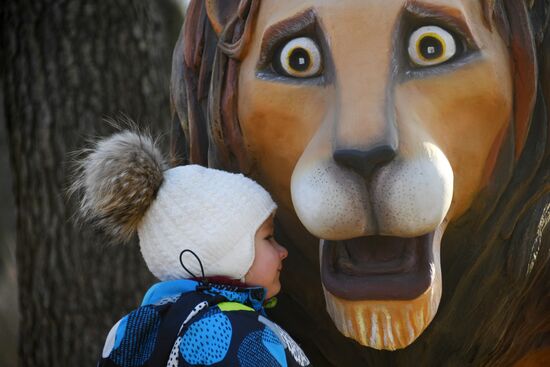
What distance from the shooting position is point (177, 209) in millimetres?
1704

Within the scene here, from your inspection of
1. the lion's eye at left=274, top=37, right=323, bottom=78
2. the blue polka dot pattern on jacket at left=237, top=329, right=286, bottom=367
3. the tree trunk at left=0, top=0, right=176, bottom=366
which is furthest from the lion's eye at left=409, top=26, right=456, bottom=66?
the tree trunk at left=0, top=0, right=176, bottom=366

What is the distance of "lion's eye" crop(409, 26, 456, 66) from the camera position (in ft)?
→ 5.24

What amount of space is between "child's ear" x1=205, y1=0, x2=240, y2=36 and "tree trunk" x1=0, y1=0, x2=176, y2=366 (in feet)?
5.90

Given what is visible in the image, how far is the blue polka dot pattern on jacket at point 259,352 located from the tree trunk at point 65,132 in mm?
2014

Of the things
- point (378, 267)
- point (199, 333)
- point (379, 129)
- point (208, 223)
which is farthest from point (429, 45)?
point (199, 333)

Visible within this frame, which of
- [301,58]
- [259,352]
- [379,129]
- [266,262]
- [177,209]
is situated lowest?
[259,352]

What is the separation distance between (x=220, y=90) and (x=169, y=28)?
2613mm

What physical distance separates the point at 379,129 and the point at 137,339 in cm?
54

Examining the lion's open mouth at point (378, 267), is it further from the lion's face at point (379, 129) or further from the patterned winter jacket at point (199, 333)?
the patterned winter jacket at point (199, 333)

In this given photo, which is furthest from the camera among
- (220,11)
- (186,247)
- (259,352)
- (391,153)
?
(220,11)

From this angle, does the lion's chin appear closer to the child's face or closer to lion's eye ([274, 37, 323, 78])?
the child's face

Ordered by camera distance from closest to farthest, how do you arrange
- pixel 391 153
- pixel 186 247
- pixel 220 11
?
pixel 391 153 < pixel 186 247 < pixel 220 11

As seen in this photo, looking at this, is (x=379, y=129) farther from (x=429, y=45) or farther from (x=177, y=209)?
(x=177, y=209)

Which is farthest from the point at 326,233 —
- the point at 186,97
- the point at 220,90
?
the point at 186,97
